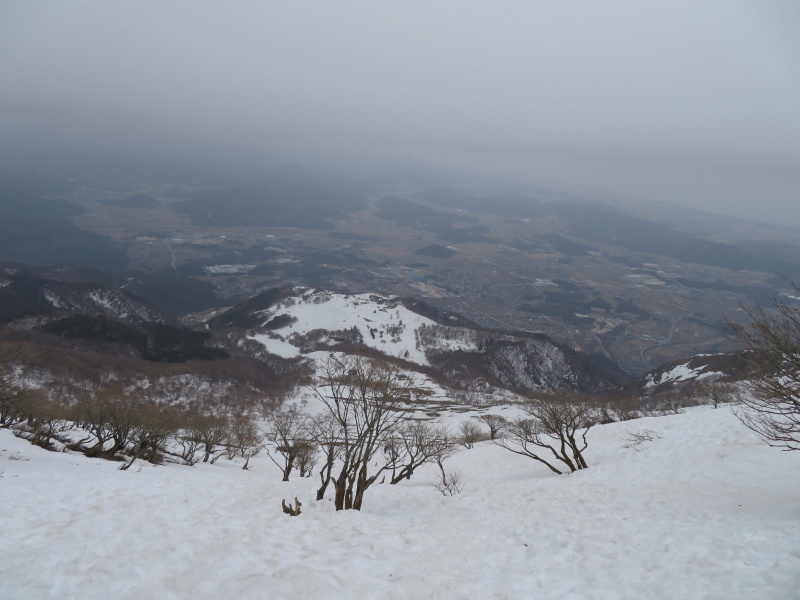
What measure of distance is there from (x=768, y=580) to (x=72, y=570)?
1800 centimetres

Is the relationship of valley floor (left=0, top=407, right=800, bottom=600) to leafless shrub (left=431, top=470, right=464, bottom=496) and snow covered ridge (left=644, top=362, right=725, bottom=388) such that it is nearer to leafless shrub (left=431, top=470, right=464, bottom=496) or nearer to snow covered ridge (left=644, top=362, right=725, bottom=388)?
leafless shrub (left=431, top=470, right=464, bottom=496)

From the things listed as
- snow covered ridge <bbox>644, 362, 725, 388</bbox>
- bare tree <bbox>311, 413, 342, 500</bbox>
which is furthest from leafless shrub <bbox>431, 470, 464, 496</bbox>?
snow covered ridge <bbox>644, 362, 725, 388</bbox>

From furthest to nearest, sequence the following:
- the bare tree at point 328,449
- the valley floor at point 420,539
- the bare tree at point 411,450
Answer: the bare tree at point 411,450
the bare tree at point 328,449
the valley floor at point 420,539

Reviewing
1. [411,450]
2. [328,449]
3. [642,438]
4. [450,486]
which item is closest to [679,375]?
[411,450]

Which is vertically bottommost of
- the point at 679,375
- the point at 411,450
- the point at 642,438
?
the point at 679,375

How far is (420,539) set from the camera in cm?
1425

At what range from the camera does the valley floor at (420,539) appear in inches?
395

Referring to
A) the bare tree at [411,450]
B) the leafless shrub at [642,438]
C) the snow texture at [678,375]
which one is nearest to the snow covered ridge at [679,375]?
the snow texture at [678,375]

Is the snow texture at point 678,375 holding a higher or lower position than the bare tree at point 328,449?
lower

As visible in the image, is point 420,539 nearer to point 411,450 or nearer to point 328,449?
point 328,449

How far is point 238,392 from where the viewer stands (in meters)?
120

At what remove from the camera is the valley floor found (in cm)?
1004

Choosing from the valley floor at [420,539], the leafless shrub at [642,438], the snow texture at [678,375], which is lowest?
the snow texture at [678,375]

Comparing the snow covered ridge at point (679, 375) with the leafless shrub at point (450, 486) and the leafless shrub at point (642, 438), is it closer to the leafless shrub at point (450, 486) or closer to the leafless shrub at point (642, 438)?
the leafless shrub at point (642, 438)
